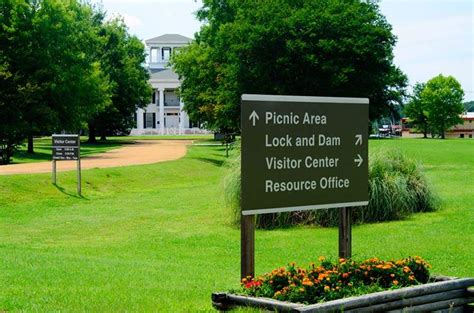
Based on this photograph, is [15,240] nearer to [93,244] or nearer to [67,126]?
[93,244]

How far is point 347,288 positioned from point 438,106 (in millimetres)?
118176

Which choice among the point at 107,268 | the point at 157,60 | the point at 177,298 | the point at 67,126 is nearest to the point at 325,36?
the point at 67,126

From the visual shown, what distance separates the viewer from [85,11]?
208 feet

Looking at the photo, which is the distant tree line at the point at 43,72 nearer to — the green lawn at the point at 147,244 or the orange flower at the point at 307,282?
the green lawn at the point at 147,244

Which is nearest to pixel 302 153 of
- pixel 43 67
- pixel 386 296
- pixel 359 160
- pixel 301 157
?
pixel 301 157

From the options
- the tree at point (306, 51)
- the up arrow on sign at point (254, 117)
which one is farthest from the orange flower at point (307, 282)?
the tree at point (306, 51)

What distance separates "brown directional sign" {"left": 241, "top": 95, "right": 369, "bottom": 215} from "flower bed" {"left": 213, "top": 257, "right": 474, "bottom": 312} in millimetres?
635

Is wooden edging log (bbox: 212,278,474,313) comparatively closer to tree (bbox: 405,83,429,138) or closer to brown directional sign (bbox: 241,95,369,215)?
brown directional sign (bbox: 241,95,369,215)

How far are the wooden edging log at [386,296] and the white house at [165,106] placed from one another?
108318 mm

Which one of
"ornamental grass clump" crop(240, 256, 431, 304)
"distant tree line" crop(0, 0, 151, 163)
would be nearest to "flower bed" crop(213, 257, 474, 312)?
"ornamental grass clump" crop(240, 256, 431, 304)

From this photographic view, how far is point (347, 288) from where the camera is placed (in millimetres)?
6449

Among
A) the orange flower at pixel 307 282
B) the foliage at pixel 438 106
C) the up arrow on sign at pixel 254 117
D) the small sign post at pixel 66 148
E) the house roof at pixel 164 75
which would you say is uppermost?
the house roof at pixel 164 75

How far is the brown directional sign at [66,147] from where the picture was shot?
27375 millimetres

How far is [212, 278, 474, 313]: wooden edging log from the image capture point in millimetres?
5832
